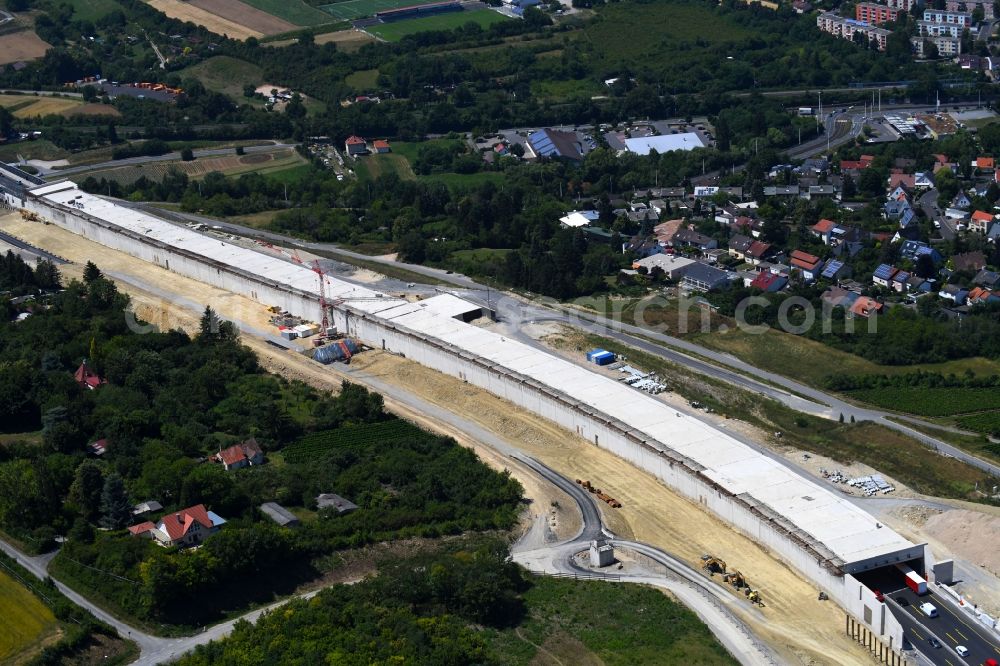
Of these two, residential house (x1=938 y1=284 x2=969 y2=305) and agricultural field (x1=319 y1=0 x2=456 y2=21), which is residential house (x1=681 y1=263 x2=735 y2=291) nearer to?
residential house (x1=938 y1=284 x2=969 y2=305)

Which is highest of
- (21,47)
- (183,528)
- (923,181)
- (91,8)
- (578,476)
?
(91,8)

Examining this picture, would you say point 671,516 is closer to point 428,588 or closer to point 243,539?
point 428,588

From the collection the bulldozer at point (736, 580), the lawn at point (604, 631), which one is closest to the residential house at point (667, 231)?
the bulldozer at point (736, 580)

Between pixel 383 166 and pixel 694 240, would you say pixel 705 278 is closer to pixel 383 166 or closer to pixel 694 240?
pixel 694 240

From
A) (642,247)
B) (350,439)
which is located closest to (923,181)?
(642,247)

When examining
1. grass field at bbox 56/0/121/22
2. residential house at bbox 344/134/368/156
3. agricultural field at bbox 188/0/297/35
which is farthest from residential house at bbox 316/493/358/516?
grass field at bbox 56/0/121/22

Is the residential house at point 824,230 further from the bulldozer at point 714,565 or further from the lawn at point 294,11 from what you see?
the lawn at point 294,11

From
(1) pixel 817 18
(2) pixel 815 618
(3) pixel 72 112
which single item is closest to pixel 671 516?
(2) pixel 815 618
